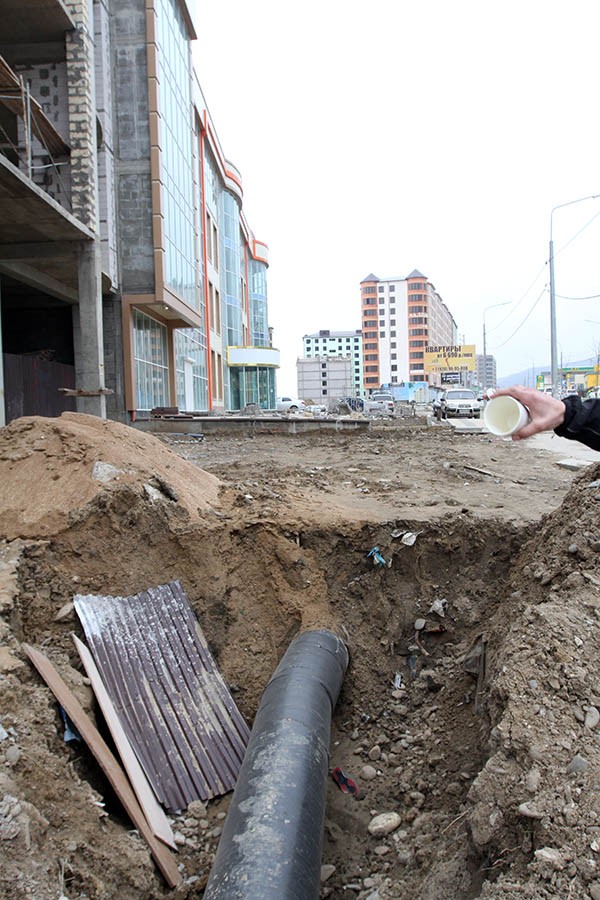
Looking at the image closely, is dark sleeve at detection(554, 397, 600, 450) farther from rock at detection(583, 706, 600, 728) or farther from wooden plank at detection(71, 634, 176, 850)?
wooden plank at detection(71, 634, 176, 850)

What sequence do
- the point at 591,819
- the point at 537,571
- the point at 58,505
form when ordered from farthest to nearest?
the point at 58,505 → the point at 537,571 → the point at 591,819

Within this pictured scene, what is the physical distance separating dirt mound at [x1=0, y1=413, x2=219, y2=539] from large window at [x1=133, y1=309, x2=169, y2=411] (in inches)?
590

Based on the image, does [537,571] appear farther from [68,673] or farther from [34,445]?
[34,445]

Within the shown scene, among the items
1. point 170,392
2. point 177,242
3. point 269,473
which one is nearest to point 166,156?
point 177,242

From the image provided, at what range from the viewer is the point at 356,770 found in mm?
4250

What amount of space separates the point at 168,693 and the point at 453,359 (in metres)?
71.9

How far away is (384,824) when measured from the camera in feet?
11.7

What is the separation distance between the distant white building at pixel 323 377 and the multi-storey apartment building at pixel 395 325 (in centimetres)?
2521

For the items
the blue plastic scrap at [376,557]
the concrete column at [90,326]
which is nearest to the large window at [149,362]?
the concrete column at [90,326]

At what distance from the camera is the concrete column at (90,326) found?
13.8 metres

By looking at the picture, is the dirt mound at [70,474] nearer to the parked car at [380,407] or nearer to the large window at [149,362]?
the large window at [149,362]

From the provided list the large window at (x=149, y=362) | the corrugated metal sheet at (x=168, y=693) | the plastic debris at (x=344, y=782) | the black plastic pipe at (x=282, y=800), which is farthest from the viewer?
the large window at (x=149, y=362)

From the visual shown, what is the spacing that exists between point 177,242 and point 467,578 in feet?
66.3

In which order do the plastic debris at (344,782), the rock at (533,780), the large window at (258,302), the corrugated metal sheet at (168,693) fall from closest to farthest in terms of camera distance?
the rock at (533,780)
the plastic debris at (344,782)
the corrugated metal sheet at (168,693)
the large window at (258,302)
